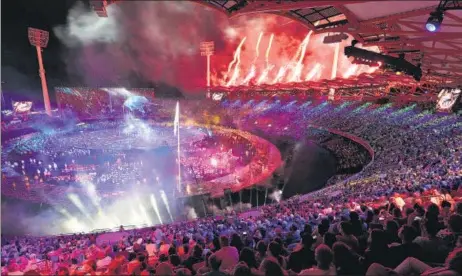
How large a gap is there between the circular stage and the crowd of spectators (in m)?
8.93

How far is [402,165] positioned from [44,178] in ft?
86.6

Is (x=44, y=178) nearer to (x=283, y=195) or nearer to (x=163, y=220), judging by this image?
(x=163, y=220)

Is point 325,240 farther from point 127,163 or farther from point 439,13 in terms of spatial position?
point 127,163

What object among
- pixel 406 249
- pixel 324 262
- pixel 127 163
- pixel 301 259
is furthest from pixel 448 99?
pixel 127 163

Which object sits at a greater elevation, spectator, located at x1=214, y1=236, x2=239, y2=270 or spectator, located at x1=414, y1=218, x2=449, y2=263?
spectator, located at x1=414, y1=218, x2=449, y2=263

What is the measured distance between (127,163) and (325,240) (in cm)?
2738

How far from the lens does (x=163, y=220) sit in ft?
63.3

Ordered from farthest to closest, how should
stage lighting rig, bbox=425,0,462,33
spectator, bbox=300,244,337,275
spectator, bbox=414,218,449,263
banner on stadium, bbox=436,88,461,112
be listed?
banner on stadium, bbox=436,88,461,112
stage lighting rig, bbox=425,0,462,33
spectator, bbox=414,218,449,263
spectator, bbox=300,244,337,275

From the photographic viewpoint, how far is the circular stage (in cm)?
2259

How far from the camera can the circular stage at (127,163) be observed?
22594mm

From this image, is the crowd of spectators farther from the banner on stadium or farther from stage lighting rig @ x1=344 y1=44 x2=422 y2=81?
stage lighting rig @ x1=344 y1=44 x2=422 y2=81

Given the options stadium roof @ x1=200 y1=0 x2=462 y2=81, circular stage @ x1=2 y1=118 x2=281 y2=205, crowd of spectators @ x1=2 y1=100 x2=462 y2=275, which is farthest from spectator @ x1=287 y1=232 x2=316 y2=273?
circular stage @ x1=2 y1=118 x2=281 y2=205

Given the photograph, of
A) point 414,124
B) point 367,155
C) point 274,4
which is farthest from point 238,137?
point 274,4

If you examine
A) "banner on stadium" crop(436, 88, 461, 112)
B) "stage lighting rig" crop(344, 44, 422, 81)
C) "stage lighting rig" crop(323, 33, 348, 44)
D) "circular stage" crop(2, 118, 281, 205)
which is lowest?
"circular stage" crop(2, 118, 281, 205)
